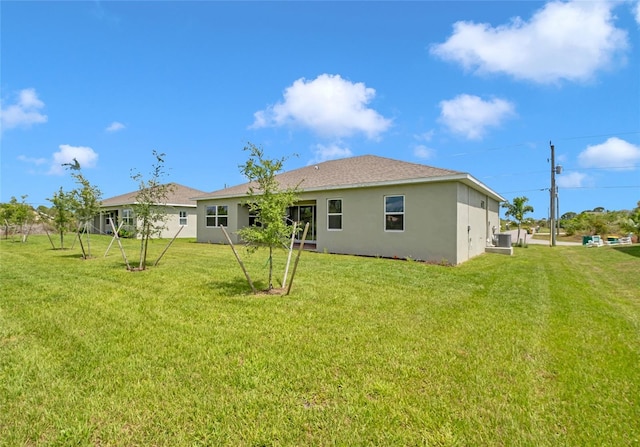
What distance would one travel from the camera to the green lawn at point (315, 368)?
7.38 feet

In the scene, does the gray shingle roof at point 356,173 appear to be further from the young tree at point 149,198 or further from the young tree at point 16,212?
the young tree at point 16,212

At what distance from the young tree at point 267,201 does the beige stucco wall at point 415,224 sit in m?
6.80

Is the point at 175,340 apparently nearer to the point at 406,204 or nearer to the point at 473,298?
the point at 473,298

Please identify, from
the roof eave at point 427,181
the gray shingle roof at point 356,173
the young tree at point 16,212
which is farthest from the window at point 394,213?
the young tree at point 16,212

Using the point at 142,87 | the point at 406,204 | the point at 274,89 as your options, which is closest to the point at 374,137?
the point at 274,89

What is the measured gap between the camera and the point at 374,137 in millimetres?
21078

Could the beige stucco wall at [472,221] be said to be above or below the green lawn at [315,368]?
above

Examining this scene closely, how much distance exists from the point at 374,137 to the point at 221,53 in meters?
11.5

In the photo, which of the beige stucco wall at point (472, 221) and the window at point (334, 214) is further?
the window at point (334, 214)

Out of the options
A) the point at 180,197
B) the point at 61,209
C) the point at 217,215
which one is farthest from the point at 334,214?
the point at 180,197

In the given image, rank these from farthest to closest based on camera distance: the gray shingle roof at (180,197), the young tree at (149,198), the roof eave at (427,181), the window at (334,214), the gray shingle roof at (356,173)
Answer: the gray shingle roof at (180,197) < the window at (334,214) < the gray shingle roof at (356,173) < the roof eave at (427,181) < the young tree at (149,198)

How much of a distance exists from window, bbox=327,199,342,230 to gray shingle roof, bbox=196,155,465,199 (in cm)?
77

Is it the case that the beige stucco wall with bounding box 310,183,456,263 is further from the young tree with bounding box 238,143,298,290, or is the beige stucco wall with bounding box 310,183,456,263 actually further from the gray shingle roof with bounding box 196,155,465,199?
the young tree with bounding box 238,143,298,290

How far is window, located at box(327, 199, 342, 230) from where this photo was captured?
45.4ft
